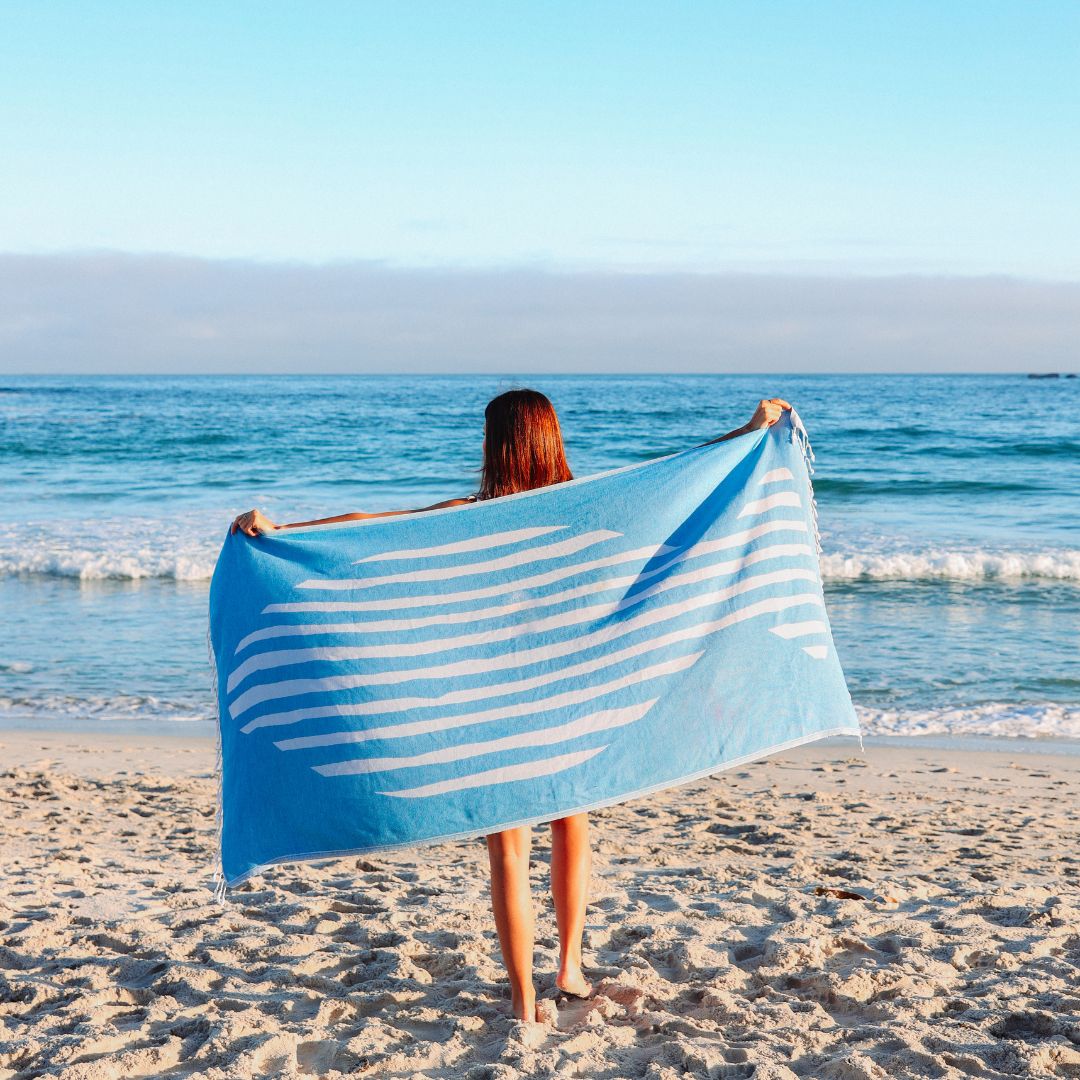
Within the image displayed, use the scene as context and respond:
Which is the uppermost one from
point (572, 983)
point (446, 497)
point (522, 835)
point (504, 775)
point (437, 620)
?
point (437, 620)

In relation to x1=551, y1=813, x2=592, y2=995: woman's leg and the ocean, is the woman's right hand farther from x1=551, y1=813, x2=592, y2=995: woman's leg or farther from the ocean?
x1=551, y1=813, x2=592, y2=995: woman's leg

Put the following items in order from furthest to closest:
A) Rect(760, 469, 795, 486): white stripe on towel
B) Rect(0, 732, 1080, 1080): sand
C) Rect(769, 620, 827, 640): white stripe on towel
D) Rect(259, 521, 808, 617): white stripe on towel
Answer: Rect(760, 469, 795, 486): white stripe on towel → Rect(769, 620, 827, 640): white stripe on towel → Rect(259, 521, 808, 617): white stripe on towel → Rect(0, 732, 1080, 1080): sand

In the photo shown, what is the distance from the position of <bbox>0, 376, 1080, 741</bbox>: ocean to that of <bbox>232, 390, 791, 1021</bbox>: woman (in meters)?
0.19

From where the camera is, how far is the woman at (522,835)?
2953mm

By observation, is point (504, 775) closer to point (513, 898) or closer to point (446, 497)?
point (513, 898)

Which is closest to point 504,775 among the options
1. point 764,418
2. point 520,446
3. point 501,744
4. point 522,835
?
point 501,744

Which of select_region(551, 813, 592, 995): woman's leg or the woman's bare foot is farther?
the woman's bare foot

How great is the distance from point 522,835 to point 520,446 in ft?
3.49

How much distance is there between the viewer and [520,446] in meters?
3.04

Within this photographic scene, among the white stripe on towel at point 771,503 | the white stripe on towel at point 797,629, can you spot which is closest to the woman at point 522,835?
the white stripe on towel at point 771,503

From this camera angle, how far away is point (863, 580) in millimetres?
12227

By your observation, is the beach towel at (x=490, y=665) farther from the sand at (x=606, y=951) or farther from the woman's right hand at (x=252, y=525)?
the sand at (x=606, y=951)

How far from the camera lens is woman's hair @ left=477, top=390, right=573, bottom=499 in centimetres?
297

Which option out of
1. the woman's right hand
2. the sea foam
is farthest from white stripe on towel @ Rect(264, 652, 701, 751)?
the sea foam
